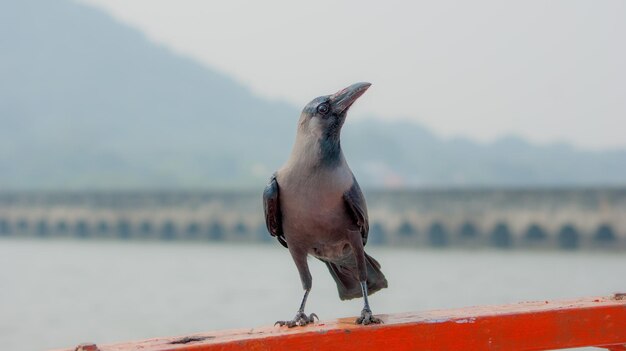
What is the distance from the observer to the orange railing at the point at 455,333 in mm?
2926

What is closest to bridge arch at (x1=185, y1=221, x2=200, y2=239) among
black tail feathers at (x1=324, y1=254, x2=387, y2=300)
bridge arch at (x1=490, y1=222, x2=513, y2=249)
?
bridge arch at (x1=490, y1=222, x2=513, y2=249)

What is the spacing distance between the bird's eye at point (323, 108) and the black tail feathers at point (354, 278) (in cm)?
62

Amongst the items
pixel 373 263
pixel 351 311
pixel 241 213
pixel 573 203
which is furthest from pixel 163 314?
pixel 241 213

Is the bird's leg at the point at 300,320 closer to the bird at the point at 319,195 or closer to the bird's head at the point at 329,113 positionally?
the bird at the point at 319,195

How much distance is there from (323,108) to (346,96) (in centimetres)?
10

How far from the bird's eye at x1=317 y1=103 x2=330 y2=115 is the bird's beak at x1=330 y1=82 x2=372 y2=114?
0.03m

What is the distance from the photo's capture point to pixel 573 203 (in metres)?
30.0

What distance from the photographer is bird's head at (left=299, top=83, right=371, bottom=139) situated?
3.30 m

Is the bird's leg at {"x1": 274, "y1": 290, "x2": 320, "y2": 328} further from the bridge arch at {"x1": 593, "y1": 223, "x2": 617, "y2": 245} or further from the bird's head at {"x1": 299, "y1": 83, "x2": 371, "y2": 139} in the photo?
the bridge arch at {"x1": 593, "y1": 223, "x2": 617, "y2": 245}

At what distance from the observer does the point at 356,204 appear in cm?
339

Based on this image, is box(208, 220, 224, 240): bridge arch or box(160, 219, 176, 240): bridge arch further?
box(160, 219, 176, 240): bridge arch

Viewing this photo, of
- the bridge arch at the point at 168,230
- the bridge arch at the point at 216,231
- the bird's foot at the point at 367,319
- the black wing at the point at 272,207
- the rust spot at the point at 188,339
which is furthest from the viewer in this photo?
the bridge arch at the point at 168,230

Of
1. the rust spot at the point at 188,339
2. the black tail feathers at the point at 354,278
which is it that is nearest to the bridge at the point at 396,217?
the black tail feathers at the point at 354,278

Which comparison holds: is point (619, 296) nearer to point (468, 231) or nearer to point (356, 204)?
point (356, 204)
